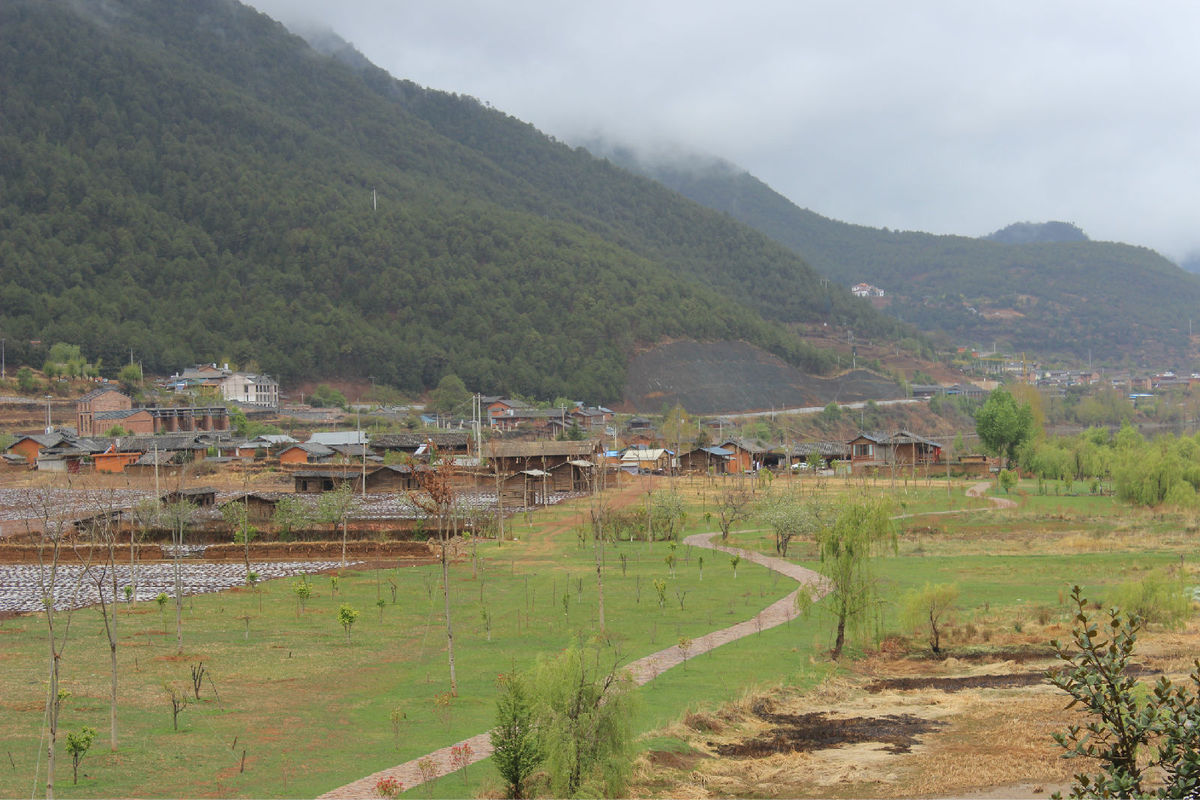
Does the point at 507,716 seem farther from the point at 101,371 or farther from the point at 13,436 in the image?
the point at 101,371

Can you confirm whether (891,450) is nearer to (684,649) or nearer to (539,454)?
(539,454)

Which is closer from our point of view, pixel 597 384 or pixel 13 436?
pixel 13 436

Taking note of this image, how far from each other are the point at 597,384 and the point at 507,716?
402 feet

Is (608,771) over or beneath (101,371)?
beneath

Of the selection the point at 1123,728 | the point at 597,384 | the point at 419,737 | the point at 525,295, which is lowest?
the point at 419,737

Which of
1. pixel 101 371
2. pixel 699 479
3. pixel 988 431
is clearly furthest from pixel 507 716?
pixel 101 371

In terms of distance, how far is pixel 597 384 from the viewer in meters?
137

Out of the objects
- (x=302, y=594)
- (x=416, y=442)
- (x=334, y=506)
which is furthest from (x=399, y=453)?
(x=302, y=594)

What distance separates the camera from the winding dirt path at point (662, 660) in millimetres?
15391

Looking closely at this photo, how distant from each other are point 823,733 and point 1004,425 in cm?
7000

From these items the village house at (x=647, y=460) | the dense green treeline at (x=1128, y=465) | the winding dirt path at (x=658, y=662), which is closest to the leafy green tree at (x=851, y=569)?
the winding dirt path at (x=658, y=662)

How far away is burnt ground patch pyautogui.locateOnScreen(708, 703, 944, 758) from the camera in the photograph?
18.9m

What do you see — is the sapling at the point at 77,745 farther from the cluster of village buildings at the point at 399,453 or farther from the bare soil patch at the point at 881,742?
the cluster of village buildings at the point at 399,453

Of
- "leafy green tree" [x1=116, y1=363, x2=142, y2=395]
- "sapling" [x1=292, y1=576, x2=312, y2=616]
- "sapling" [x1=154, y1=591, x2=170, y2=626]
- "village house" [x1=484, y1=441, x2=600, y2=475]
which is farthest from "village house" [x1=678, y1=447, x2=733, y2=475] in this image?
"sapling" [x1=154, y1=591, x2=170, y2=626]
